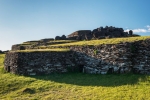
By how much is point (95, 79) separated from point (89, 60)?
321 cm

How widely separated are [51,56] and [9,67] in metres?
5.22

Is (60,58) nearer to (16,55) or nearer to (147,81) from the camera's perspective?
(16,55)

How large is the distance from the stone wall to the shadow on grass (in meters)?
0.79

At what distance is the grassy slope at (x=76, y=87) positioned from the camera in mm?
14531

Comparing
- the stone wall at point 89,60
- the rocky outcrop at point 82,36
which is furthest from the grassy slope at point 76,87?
the rocky outcrop at point 82,36

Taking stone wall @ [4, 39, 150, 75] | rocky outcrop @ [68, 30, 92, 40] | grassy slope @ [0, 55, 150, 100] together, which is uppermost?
rocky outcrop @ [68, 30, 92, 40]

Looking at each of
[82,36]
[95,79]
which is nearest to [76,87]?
[95,79]

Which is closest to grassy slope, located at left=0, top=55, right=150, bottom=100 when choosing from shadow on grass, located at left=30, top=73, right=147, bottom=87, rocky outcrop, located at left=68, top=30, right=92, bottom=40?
shadow on grass, located at left=30, top=73, right=147, bottom=87

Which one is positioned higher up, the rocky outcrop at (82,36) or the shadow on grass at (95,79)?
the rocky outcrop at (82,36)

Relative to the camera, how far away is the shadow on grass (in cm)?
1672

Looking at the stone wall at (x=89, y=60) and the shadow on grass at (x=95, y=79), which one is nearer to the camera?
the shadow on grass at (x=95, y=79)

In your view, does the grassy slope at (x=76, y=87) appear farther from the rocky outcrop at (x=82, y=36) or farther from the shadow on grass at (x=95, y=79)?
the rocky outcrop at (x=82, y=36)

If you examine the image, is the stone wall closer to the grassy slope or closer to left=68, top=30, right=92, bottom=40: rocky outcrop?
the grassy slope

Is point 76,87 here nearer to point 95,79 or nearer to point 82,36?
point 95,79
